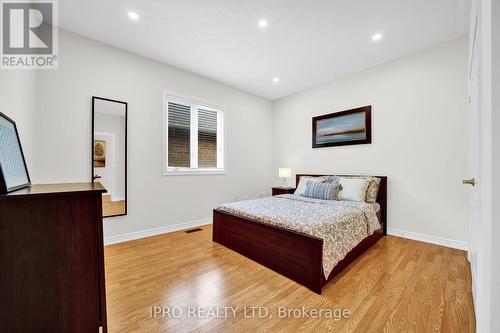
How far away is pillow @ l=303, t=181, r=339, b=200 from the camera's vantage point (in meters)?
3.20

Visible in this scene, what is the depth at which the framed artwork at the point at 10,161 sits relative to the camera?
0.85 m

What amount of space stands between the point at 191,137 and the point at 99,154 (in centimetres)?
148

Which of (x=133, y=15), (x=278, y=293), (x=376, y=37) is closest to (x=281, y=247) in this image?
(x=278, y=293)

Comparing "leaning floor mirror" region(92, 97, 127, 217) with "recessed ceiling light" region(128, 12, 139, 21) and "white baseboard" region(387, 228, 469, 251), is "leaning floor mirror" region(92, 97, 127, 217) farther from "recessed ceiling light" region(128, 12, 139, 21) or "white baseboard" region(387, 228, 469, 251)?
"white baseboard" region(387, 228, 469, 251)

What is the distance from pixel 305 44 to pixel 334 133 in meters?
1.72

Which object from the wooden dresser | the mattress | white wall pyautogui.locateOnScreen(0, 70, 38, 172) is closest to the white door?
the mattress

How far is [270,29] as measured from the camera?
2.52m

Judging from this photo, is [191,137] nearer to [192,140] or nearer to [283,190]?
[192,140]

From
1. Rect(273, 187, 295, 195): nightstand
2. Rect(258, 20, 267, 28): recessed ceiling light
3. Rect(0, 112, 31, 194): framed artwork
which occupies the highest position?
Rect(258, 20, 267, 28): recessed ceiling light

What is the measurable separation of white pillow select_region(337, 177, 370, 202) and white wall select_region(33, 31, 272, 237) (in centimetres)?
207

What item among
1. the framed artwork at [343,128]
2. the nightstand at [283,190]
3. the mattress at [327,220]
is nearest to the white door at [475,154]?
the mattress at [327,220]

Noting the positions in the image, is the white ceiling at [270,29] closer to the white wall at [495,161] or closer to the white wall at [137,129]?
the white wall at [137,129]

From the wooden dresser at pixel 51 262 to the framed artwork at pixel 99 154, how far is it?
2.08 metres

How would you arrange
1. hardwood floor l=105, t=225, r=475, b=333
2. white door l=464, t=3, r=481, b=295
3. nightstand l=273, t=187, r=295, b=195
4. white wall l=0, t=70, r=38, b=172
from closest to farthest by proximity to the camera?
white door l=464, t=3, r=481, b=295, hardwood floor l=105, t=225, r=475, b=333, white wall l=0, t=70, r=38, b=172, nightstand l=273, t=187, r=295, b=195
